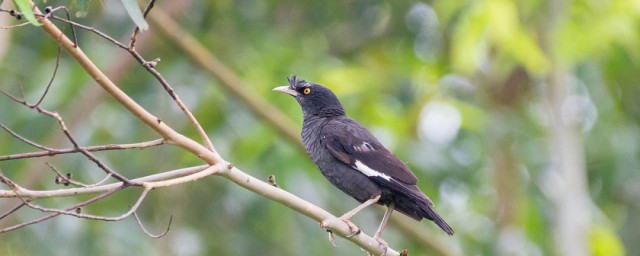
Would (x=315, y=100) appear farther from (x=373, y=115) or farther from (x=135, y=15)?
(x=373, y=115)

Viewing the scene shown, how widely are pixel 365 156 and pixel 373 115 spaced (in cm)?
337

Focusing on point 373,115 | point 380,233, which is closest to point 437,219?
point 380,233

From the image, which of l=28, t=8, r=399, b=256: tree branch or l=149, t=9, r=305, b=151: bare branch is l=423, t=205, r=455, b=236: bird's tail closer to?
l=28, t=8, r=399, b=256: tree branch

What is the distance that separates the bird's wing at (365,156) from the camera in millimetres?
4988

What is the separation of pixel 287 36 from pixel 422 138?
1919 millimetres

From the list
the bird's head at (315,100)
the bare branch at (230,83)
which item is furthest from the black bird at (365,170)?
the bare branch at (230,83)

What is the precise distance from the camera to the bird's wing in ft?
16.4

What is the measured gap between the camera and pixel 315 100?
5.63 m

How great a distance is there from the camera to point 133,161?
985cm

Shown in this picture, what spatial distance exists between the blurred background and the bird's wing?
2.05m

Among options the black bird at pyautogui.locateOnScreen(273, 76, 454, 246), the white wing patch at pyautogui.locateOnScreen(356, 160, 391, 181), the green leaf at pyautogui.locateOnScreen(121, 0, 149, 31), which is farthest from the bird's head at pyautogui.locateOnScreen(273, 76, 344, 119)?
the green leaf at pyautogui.locateOnScreen(121, 0, 149, 31)

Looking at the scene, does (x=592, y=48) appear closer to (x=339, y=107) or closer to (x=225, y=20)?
(x=339, y=107)

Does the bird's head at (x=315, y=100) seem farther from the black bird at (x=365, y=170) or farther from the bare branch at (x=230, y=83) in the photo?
the bare branch at (x=230, y=83)

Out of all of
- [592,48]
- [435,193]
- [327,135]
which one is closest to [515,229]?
[435,193]
